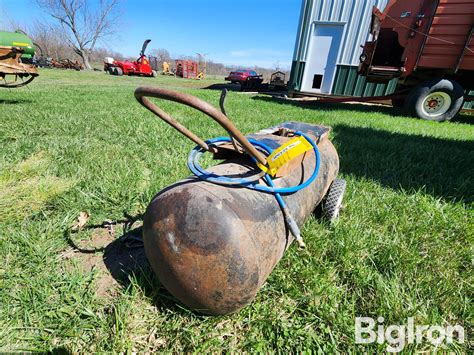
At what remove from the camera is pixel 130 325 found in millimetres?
1323

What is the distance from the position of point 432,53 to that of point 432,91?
97 centimetres

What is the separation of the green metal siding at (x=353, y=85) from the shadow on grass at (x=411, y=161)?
23.0ft

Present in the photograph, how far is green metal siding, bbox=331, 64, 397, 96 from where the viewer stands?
10738 millimetres

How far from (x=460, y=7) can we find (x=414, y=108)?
7.93 ft

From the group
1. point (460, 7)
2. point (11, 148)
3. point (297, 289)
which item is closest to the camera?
point (297, 289)

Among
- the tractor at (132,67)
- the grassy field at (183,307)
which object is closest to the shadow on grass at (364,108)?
the grassy field at (183,307)

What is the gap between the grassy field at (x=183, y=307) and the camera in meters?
1.30

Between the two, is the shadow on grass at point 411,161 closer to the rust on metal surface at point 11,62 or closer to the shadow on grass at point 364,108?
the shadow on grass at point 364,108

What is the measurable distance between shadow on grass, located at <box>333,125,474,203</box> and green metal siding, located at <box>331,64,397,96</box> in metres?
7.02

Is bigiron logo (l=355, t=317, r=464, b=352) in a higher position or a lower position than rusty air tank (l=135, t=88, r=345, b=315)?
lower

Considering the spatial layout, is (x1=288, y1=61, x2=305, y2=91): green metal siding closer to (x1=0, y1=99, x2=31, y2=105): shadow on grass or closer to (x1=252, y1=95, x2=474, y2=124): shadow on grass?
(x1=252, y1=95, x2=474, y2=124): shadow on grass

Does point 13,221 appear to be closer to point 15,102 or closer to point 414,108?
point 15,102

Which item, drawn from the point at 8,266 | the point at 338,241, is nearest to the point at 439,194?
the point at 338,241

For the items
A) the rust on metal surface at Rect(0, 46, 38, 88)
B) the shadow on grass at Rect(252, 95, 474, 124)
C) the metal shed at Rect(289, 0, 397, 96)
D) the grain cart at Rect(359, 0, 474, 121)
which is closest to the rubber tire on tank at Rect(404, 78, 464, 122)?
the grain cart at Rect(359, 0, 474, 121)
